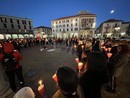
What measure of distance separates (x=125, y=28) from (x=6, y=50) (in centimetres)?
5993

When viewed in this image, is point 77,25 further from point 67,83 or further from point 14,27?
point 67,83

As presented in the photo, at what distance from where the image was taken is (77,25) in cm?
5112

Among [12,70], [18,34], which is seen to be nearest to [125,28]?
[12,70]

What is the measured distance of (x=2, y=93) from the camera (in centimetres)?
219

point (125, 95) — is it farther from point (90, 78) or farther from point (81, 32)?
point (81, 32)

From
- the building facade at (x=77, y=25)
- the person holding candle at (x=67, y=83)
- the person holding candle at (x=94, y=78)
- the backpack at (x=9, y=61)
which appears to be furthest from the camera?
the building facade at (x=77, y=25)

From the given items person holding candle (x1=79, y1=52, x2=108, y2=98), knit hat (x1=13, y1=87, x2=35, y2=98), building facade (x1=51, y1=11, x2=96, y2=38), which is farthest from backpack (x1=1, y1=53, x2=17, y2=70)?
building facade (x1=51, y1=11, x2=96, y2=38)

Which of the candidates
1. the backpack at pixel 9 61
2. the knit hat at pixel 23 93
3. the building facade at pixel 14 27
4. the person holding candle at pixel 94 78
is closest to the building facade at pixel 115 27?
the building facade at pixel 14 27

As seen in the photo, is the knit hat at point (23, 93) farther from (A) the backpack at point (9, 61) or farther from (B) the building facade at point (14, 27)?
(B) the building facade at point (14, 27)

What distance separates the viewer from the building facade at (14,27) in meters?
37.4

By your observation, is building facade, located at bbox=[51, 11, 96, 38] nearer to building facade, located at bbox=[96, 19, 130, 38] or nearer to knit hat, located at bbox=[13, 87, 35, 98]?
building facade, located at bbox=[96, 19, 130, 38]

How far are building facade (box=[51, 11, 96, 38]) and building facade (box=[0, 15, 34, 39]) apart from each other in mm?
19063

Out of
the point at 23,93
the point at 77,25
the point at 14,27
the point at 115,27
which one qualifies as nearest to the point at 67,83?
the point at 23,93

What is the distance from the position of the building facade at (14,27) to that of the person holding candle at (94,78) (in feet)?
148
